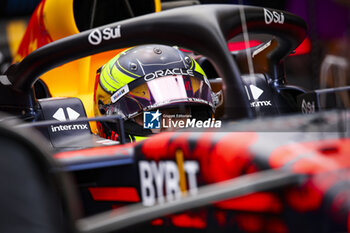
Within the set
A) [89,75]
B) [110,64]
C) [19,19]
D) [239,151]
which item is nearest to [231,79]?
[239,151]

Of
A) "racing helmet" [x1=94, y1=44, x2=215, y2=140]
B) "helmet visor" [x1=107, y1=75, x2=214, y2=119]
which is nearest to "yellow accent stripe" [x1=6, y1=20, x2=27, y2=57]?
"racing helmet" [x1=94, y1=44, x2=215, y2=140]

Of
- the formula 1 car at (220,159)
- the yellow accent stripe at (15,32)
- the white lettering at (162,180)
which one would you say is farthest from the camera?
the yellow accent stripe at (15,32)

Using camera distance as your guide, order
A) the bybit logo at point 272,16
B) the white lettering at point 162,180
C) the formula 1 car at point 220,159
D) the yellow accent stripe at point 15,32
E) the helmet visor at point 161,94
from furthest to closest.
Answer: the yellow accent stripe at point 15,32
the helmet visor at point 161,94
the bybit logo at point 272,16
the white lettering at point 162,180
the formula 1 car at point 220,159

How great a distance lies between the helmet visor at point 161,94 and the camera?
140cm

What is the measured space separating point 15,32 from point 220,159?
185 cm

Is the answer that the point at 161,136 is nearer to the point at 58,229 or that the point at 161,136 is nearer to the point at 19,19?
the point at 58,229

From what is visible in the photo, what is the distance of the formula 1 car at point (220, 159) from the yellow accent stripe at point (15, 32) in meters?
1.06

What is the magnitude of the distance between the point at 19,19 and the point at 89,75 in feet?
1.64

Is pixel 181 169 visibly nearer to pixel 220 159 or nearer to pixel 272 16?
pixel 220 159

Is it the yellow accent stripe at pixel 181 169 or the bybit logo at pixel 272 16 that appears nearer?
the yellow accent stripe at pixel 181 169

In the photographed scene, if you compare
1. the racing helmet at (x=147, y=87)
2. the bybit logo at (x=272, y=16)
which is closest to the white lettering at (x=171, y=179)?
the bybit logo at (x=272, y=16)

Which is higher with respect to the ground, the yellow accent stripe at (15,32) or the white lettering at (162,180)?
the yellow accent stripe at (15,32)

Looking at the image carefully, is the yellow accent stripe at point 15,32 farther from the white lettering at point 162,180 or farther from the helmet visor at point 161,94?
the white lettering at point 162,180

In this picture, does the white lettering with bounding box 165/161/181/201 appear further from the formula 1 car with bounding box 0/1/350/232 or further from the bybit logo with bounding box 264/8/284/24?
the bybit logo with bounding box 264/8/284/24
